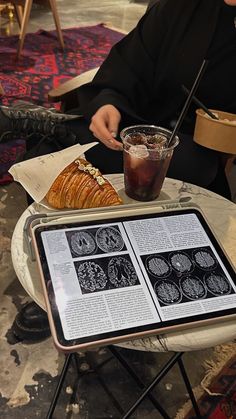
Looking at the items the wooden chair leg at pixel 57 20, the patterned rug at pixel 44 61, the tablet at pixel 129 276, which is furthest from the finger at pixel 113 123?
the wooden chair leg at pixel 57 20

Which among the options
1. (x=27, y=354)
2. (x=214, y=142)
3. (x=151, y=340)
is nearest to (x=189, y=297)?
(x=151, y=340)

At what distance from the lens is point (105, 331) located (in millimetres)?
603

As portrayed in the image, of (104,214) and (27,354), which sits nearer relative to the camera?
(104,214)

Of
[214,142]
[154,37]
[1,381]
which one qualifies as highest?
[154,37]

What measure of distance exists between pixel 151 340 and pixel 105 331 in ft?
0.25

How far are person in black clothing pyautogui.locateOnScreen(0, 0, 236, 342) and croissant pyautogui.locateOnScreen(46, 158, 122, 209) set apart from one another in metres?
0.28

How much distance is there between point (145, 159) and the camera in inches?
33.6

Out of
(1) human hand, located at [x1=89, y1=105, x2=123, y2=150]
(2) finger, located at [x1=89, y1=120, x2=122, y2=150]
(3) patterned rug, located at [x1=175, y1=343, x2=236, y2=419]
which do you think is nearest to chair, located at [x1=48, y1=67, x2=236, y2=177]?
(1) human hand, located at [x1=89, y1=105, x2=123, y2=150]

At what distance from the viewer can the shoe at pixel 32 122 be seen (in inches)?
54.8

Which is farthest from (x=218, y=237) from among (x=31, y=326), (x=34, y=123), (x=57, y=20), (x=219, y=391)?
(x=57, y=20)

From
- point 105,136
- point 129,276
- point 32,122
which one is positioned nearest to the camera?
point 129,276

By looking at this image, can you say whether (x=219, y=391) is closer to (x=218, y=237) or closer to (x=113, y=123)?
(x=218, y=237)

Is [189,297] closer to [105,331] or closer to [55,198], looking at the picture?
[105,331]

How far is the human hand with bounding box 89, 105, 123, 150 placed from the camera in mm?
985
